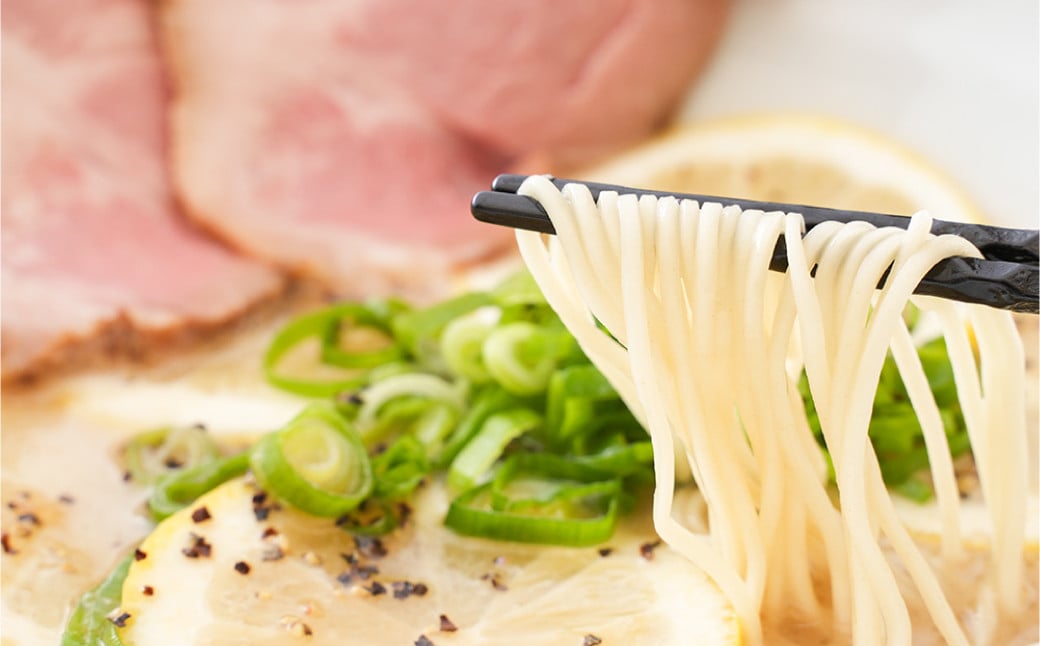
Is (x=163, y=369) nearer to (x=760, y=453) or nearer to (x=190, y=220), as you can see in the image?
(x=190, y=220)

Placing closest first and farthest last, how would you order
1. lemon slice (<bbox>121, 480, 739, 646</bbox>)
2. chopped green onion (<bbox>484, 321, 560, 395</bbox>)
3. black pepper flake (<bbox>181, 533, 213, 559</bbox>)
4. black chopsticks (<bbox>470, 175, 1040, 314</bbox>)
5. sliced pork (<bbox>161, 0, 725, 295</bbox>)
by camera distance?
black chopsticks (<bbox>470, 175, 1040, 314</bbox>), lemon slice (<bbox>121, 480, 739, 646</bbox>), black pepper flake (<bbox>181, 533, 213, 559</bbox>), chopped green onion (<bbox>484, 321, 560, 395</bbox>), sliced pork (<bbox>161, 0, 725, 295</bbox>)

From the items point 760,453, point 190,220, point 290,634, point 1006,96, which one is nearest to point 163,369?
point 190,220

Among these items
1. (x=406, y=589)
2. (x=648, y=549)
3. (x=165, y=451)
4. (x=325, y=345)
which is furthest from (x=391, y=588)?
(x=325, y=345)

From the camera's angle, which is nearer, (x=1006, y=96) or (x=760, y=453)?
(x=760, y=453)

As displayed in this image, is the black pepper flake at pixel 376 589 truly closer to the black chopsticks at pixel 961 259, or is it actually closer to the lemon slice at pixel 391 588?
the lemon slice at pixel 391 588

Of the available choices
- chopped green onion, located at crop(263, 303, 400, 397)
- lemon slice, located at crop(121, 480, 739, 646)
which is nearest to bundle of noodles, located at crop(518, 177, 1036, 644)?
lemon slice, located at crop(121, 480, 739, 646)

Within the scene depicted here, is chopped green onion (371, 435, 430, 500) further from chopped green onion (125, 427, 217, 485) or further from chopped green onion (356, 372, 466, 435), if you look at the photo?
chopped green onion (125, 427, 217, 485)
